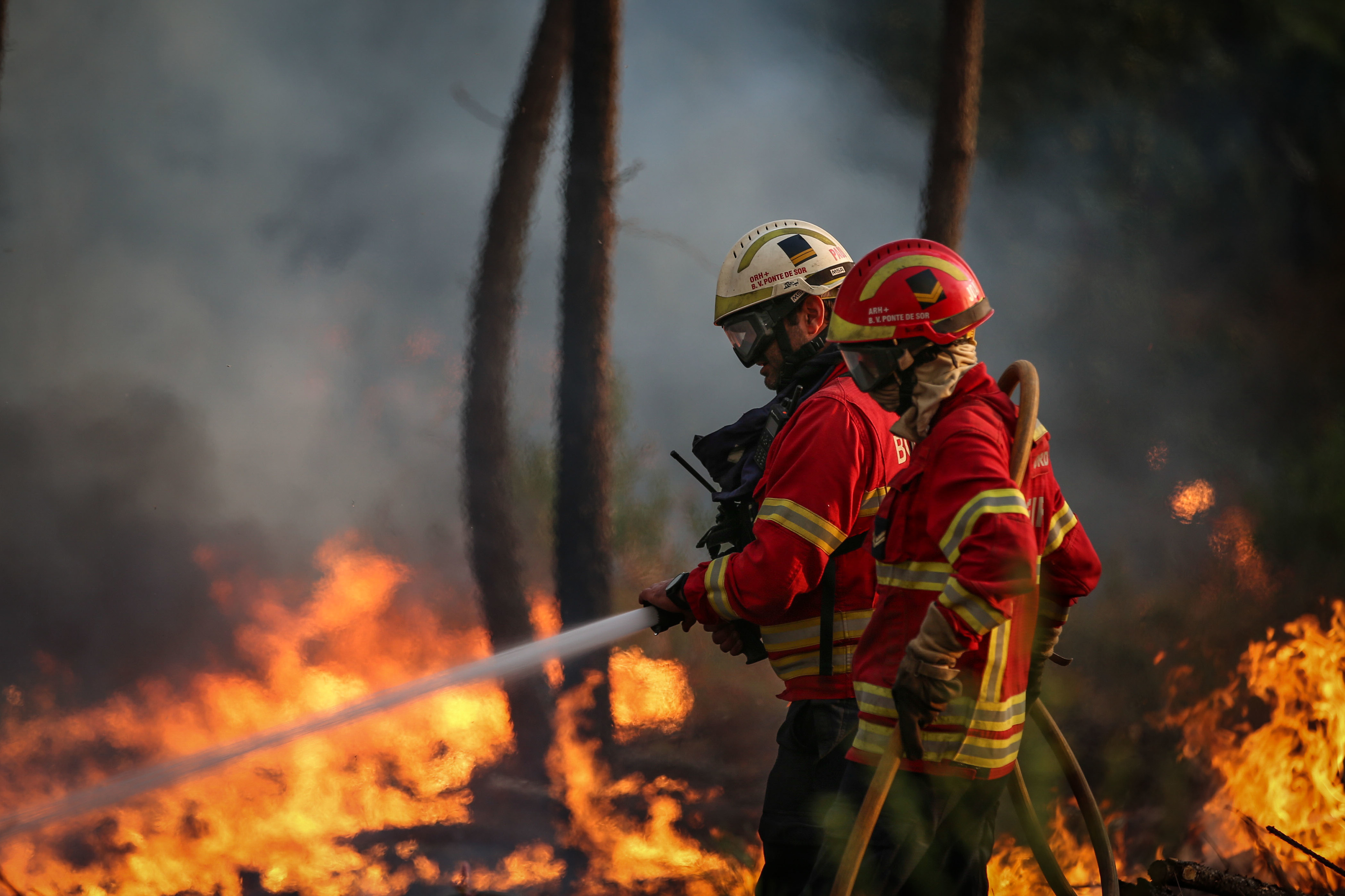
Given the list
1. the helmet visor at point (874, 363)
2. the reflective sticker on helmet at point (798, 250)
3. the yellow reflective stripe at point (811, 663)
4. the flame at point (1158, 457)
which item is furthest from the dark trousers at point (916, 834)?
the flame at point (1158, 457)

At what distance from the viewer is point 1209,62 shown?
6965 millimetres

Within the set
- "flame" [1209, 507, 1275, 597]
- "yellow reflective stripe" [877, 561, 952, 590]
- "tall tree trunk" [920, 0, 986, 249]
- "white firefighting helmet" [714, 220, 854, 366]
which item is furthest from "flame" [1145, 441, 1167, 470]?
"yellow reflective stripe" [877, 561, 952, 590]

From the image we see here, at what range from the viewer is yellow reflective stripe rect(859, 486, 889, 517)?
270 centimetres

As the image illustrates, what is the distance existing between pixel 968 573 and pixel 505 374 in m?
3.15

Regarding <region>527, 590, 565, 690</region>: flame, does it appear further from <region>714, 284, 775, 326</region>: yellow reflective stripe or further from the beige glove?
the beige glove

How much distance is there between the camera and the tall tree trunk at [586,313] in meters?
4.94

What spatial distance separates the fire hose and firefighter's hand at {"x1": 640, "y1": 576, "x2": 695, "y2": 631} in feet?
2.52

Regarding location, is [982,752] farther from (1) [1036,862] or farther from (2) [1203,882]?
(1) [1036,862]

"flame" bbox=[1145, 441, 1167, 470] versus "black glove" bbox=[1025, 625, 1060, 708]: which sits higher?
"flame" bbox=[1145, 441, 1167, 470]

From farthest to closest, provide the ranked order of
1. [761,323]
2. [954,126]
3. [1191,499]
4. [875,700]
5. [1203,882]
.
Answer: [1191,499], [954,126], [1203,882], [761,323], [875,700]

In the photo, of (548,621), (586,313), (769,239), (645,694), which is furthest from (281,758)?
(769,239)

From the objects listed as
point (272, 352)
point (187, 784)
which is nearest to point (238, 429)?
point (272, 352)

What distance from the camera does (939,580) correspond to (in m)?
2.29

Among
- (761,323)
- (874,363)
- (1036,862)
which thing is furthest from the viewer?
(1036,862)
